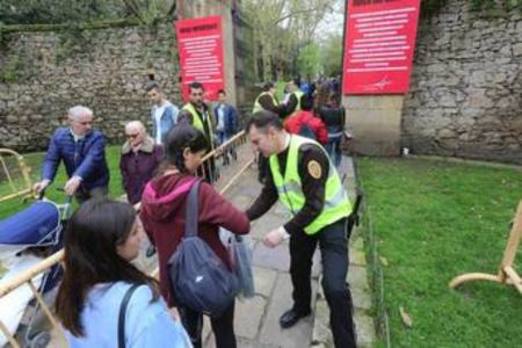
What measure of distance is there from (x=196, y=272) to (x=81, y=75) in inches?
484

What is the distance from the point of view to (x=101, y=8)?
1526 cm

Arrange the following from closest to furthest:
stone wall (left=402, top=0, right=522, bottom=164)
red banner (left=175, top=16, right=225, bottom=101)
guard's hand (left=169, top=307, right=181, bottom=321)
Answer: guard's hand (left=169, top=307, right=181, bottom=321) → stone wall (left=402, top=0, right=522, bottom=164) → red banner (left=175, top=16, right=225, bottom=101)

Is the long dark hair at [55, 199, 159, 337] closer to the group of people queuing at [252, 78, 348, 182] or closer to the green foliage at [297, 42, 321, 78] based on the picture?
the group of people queuing at [252, 78, 348, 182]

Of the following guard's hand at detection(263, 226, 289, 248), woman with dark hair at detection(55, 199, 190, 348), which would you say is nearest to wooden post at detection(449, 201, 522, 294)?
guard's hand at detection(263, 226, 289, 248)

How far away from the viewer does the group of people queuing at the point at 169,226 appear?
48.2 inches

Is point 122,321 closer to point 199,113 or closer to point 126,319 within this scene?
point 126,319

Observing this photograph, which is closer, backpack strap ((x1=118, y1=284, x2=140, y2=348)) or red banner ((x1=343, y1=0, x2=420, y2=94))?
backpack strap ((x1=118, y1=284, x2=140, y2=348))

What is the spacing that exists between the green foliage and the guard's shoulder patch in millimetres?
37220

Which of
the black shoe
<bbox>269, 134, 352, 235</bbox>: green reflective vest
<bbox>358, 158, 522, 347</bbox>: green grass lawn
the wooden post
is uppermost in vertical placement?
<bbox>269, 134, 352, 235</bbox>: green reflective vest

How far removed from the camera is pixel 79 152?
12.9 feet

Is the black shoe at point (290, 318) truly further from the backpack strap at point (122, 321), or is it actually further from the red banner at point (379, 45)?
the red banner at point (379, 45)

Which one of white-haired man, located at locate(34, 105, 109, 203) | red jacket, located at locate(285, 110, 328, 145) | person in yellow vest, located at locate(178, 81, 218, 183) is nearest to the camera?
white-haired man, located at locate(34, 105, 109, 203)

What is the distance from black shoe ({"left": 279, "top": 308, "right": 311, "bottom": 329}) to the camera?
3.00 m

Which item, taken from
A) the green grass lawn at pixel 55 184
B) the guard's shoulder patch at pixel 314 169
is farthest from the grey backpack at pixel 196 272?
the green grass lawn at pixel 55 184
